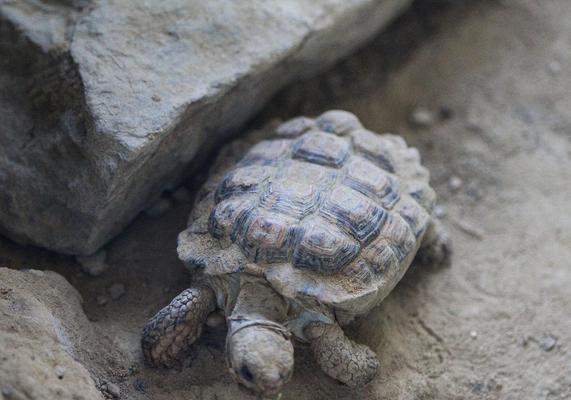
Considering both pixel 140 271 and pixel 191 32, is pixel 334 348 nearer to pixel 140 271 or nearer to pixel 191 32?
pixel 140 271

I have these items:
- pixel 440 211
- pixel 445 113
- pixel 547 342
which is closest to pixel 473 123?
pixel 445 113

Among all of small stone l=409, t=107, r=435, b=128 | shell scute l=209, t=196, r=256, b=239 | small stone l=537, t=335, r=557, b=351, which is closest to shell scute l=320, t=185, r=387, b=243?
shell scute l=209, t=196, r=256, b=239

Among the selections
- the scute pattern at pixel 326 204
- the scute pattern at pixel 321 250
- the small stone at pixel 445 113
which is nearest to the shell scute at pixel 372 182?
the scute pattern at pixel 326 204

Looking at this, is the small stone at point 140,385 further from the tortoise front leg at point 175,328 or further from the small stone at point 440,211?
the small stone at point 440,211

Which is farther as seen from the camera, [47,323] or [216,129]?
[216,129]

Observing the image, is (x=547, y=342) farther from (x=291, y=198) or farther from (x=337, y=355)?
(x=291, y=198)

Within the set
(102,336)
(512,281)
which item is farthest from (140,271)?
(512,281)

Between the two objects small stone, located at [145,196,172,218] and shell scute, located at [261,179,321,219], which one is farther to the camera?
small stone, located at [145,196,172,218]

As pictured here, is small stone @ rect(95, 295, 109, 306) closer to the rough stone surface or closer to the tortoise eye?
the rough stone surface
